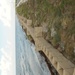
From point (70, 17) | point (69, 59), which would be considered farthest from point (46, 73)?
point (70, 17)

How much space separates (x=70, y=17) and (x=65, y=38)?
121mm

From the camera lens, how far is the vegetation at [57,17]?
106 cm

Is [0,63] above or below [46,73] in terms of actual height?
above

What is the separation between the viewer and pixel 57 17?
126cm

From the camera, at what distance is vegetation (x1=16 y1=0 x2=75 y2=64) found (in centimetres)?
106

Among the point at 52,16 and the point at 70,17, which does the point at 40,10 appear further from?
the point at 70,17

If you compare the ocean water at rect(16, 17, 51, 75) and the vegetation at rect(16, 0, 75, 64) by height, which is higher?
the vegetation at rect(16, 0, 75, 64)

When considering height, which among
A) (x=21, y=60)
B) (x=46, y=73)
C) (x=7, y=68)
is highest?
(x=7, y=68)

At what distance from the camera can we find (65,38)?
111 centimetres

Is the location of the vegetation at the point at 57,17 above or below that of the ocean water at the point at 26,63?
above

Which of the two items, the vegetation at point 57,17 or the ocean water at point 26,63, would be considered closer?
the ocean water at point 26,63

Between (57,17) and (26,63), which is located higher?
(57,17)

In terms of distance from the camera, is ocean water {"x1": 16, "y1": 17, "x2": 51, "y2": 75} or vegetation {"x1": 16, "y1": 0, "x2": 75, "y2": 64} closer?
ocean water {"x1": 16, "y1": 17, "x2": 51, "y2": 75}

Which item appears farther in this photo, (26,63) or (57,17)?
(57,17)
